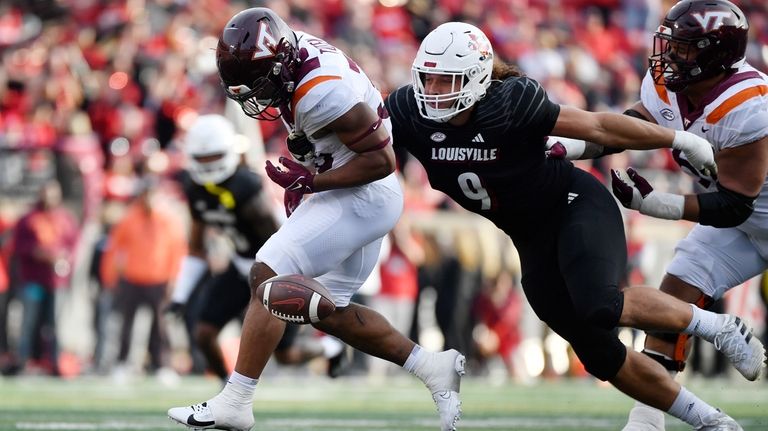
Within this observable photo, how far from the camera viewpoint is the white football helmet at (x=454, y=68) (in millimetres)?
5324

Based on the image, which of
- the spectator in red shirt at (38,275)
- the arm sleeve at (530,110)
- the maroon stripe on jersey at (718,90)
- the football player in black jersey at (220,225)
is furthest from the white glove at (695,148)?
the spectator in red shirt at (38,275)

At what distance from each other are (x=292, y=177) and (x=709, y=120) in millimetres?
1746

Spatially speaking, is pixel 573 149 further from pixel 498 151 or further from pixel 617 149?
pixel 498 151

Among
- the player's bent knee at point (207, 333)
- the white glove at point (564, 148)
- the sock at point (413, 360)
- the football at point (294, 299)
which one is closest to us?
the football at point (294, 299)

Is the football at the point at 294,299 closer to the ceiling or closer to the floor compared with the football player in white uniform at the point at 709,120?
closer to the floor

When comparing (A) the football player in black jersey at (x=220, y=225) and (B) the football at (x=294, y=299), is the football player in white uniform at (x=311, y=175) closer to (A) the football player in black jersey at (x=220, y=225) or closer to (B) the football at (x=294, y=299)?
(B) the football at (x=294, y=299)

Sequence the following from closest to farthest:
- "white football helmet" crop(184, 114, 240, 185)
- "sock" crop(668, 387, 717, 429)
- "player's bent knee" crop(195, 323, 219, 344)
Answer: "sock" crop(668, 387, 717, 429) → "player's bent knee" crop(195, 323, 219, 344) → "white football helmet" crop(184, 114, 240, 185)

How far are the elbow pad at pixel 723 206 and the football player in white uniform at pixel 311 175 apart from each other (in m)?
1.20

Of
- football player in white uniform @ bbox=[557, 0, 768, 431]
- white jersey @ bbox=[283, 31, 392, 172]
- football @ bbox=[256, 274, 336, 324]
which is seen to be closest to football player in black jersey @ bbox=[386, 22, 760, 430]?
football player in white uniform @ bbox=[557, 0, 768, 431]

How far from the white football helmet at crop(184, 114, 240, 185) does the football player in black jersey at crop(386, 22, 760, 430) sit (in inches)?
114

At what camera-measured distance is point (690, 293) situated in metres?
6.05

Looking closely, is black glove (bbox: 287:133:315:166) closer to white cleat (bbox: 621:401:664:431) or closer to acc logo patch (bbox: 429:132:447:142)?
acc logo patch (bbox: 429:132:447:142)

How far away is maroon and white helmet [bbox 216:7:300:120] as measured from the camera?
5.26 m

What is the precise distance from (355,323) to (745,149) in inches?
68.7
